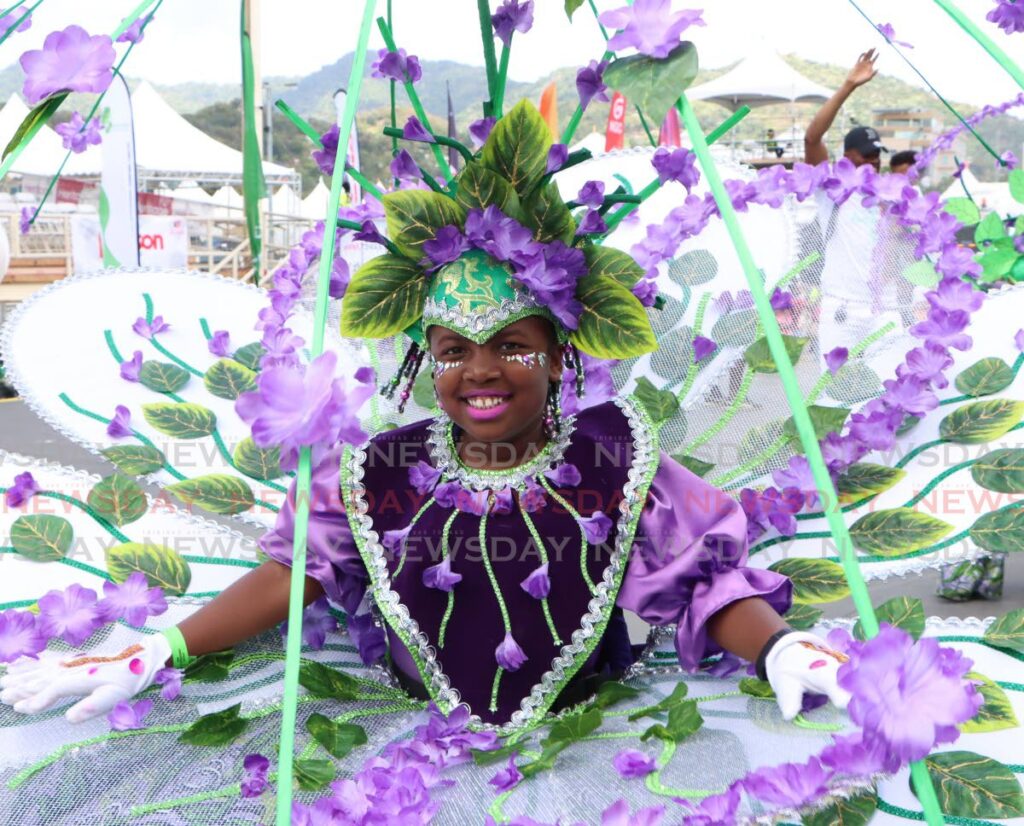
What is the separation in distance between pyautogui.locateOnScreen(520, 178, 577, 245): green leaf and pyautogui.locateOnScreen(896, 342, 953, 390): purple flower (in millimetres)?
677

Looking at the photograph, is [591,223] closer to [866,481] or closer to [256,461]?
[866,481]

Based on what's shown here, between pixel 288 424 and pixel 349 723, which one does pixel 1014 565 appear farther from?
pixel 288 424

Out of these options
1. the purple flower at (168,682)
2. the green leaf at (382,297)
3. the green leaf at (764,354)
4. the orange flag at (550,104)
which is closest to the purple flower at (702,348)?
the green leaf at (764,354)

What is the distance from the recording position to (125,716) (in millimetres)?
1268

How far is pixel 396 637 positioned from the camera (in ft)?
4.70

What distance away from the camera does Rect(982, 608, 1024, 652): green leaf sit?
1.32 metres

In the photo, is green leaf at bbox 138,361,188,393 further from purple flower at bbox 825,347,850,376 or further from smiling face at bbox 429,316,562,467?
purple flower at bbox 825,347,850,376

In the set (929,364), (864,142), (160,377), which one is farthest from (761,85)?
(160,377)

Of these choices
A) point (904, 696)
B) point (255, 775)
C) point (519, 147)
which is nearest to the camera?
point (904, 696)

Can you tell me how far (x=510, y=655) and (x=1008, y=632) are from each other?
0.59 metres

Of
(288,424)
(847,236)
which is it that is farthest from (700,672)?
(847,236)

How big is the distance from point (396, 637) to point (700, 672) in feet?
1.28

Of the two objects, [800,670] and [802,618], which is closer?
[800,670]

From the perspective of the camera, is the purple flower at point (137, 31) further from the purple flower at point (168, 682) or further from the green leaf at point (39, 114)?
the purple flower at point (168, 682)
